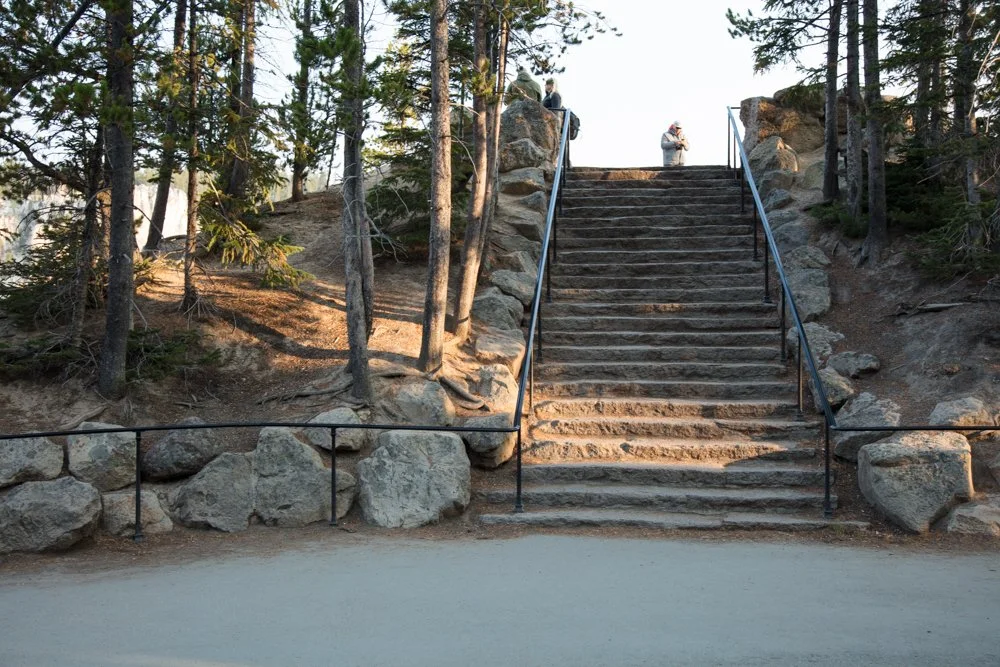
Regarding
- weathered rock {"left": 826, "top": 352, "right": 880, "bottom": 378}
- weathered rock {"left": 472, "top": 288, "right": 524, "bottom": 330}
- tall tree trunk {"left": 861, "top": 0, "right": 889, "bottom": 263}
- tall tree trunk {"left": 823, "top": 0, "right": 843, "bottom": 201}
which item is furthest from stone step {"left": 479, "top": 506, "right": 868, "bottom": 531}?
tall tree trunk {"left": 823, "top": 0, "right": 843, "bottom": 201}

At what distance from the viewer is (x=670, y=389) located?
998cm

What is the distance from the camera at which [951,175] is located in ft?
42.9

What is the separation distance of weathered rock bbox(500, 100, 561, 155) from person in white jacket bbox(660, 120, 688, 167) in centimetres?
385

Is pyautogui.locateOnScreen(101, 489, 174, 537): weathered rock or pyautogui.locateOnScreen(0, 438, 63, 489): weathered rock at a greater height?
pyautogui.locateOnScreen(0, 438, 63, 489): weathered rock

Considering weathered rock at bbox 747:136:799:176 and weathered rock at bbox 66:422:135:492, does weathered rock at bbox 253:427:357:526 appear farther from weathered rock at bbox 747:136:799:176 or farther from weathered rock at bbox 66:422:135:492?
weathered rock at bbox 747:136:799:176

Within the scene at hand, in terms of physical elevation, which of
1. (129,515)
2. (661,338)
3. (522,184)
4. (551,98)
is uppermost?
(551,98)

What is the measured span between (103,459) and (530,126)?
1137cm

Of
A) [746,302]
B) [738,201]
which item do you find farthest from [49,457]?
[738,201]

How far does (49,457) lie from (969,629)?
741 centimetres

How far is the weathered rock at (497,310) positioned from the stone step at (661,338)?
2.03ft

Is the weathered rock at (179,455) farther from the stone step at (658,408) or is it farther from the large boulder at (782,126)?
the large boulder at (782,126)

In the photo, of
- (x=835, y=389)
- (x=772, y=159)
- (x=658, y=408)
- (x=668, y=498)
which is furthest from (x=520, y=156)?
(x=668, y=498)

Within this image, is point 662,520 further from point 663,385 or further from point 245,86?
point 245,86

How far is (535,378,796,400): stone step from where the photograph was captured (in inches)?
386
